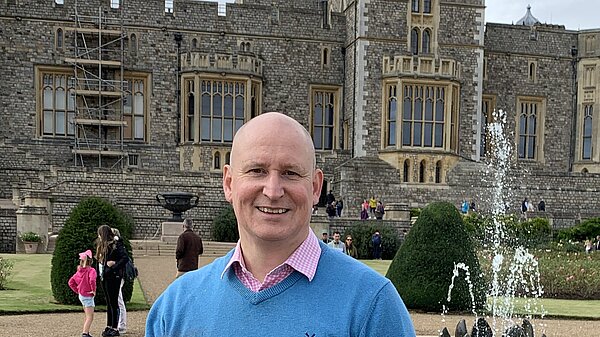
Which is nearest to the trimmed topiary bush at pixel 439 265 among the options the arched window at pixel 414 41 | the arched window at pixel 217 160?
the arched window at pixel 217 160

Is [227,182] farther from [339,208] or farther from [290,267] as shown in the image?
[339,208]

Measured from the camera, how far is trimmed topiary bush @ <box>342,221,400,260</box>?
1920 centimetres

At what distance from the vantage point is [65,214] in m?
20.2

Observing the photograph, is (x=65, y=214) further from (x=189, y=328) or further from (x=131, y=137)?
(x=189, y=328)

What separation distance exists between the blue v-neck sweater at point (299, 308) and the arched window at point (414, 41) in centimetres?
2600

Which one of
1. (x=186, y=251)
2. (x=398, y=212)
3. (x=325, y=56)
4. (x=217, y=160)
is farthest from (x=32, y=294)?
(x=325, y=56)

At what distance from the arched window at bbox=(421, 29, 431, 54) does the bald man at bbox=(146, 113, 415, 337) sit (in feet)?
85.6

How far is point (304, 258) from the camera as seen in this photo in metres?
1.60

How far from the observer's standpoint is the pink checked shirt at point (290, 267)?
1.58m

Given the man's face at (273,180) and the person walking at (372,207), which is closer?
the man's face at (273,180)


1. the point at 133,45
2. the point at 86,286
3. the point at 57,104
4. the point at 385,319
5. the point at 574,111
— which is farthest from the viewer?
the point at 574,111

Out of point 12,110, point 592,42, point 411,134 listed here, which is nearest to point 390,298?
point 411,134

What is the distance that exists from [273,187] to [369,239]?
18.0 m

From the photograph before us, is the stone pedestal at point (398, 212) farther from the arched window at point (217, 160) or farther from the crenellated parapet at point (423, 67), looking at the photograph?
the arched window at point (217, 160)
